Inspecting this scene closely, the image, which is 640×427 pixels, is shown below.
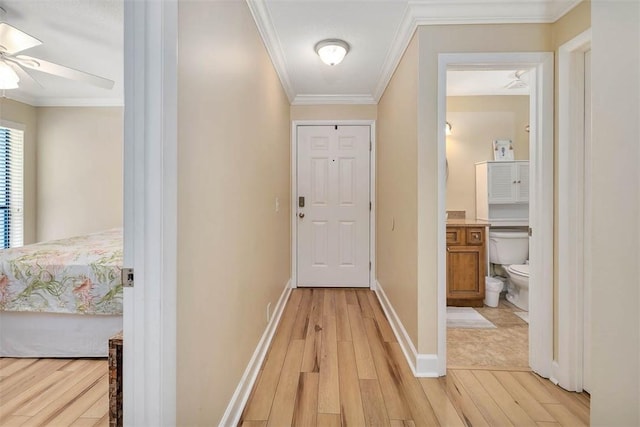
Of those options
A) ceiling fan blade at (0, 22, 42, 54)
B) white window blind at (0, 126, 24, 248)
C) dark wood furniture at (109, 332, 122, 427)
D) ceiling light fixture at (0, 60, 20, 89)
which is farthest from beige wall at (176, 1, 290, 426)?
white window blind at (0, 126, 24, 248)

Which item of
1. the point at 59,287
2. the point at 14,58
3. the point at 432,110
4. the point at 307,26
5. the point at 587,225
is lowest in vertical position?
the point at 59,287

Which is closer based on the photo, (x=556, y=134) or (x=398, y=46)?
(x=556, y=134)

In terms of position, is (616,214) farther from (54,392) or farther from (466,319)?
(54,392)

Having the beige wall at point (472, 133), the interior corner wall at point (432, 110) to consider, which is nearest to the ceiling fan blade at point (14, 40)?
the interior corner wall at point (432, 110)

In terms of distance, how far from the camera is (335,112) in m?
3.68

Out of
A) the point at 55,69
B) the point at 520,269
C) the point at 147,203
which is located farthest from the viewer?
the point at 520,269

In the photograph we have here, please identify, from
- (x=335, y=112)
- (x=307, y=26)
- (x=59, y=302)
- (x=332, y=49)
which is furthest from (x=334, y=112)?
(x=59, y=302)

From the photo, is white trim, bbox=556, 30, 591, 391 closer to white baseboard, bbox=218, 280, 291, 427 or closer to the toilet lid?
the toilet lid

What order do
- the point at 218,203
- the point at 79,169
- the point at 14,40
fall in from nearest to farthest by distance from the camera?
the point at 218,203 < the point at 14,40 < the point at 79,169

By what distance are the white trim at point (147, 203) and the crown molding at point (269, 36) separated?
3.80ft

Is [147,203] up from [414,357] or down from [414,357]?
up

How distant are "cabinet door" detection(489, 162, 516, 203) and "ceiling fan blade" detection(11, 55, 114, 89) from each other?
12.9ft

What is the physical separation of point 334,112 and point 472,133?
1.72 meters

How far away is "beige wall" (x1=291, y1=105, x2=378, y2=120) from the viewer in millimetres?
3670
